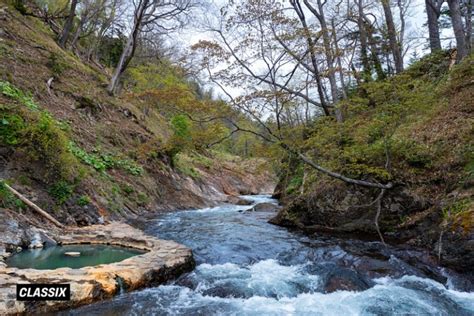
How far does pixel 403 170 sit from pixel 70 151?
27.6 feet

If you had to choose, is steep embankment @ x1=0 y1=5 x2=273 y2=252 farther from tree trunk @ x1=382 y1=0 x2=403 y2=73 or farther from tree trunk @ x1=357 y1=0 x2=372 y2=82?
tree trunk @ x1=382 y1=0 x2=403 y2=73

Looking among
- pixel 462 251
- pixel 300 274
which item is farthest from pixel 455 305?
pixel 300 274

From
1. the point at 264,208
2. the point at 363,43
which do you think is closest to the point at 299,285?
the point at 264,208

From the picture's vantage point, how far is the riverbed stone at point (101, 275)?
368cm

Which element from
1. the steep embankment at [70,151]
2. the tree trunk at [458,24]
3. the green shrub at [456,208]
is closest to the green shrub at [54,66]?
the steep embankment at [70,151]

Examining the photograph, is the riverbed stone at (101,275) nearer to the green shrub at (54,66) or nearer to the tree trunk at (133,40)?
the green shrub at (54,66)

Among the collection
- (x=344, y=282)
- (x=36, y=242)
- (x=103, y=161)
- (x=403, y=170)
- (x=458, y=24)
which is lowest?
(x=344, y=282)

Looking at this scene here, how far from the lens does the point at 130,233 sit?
23.3ft

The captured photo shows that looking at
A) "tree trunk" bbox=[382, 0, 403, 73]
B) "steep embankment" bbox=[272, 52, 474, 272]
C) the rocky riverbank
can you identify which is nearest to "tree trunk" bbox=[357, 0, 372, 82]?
"tree trunk" bbox=[382, 0, 403, 73]

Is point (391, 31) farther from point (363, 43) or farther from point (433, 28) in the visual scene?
point (433, 28)

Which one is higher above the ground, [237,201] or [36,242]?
[36,242]

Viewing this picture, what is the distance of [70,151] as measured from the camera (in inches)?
360

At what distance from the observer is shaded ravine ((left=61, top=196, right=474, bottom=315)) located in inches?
165

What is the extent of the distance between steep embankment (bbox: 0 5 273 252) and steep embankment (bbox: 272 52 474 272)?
1.97 meters
